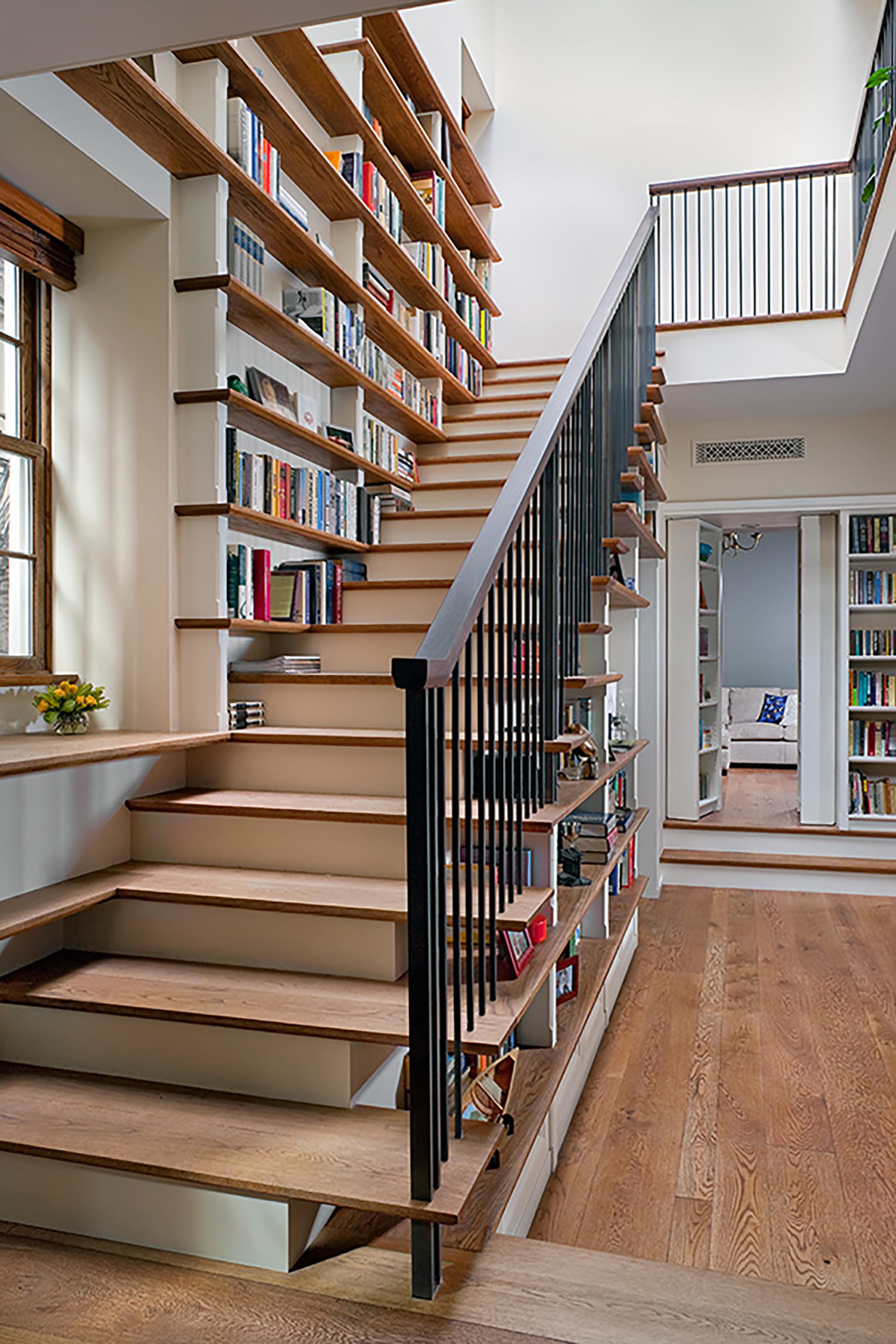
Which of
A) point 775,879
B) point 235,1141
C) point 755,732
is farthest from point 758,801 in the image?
point 235,1141

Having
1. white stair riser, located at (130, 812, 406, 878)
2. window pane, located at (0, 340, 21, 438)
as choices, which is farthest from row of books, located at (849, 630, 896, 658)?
window pane, located at (0, 340, 21, 438)

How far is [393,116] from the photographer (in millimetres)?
4664

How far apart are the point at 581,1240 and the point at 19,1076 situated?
131 centimetres

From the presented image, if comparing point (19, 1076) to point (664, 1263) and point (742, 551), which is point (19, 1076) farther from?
point (742, 551)

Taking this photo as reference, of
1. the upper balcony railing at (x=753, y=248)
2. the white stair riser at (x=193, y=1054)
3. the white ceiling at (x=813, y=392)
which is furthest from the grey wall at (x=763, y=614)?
the white stair riser at (x=193, y=1054)

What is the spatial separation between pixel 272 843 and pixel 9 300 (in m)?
1.75

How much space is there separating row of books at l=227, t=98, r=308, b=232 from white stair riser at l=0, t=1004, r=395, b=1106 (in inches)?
99.1

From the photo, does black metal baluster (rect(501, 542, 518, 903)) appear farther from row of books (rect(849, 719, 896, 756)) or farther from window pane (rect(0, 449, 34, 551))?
row of books (rect(849, 719, 896, 756))

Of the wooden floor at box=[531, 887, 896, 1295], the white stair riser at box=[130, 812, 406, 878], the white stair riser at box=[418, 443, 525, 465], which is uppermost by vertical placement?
the white stair riser at box=[418, 443, 525, 465]

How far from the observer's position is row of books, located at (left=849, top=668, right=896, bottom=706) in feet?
20.2

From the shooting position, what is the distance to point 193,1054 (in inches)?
86.1

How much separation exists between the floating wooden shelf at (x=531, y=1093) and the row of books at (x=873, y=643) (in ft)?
10.6

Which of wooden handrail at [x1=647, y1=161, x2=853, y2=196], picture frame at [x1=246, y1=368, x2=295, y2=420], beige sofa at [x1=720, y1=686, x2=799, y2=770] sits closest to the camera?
picture frame at [x1=246, y1=368, x2=295, y2=420]

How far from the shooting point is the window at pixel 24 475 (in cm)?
294
